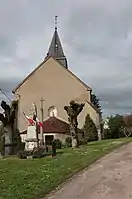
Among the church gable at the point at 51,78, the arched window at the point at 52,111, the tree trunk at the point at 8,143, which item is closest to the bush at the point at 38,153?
the tree trunk at the point at 8,143

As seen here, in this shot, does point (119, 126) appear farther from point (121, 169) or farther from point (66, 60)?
point (121, 169)

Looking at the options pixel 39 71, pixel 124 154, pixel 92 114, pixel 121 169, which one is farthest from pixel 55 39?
pixel 121 169

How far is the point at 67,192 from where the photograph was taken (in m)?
10.7

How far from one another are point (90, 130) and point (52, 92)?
322 inches

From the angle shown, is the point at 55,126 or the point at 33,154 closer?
the point at 33,154

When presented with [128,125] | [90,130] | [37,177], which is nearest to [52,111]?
[90,130]

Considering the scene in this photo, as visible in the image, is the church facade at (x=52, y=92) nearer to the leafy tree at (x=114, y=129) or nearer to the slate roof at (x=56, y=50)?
the leafy tree at (x=114, y=129)

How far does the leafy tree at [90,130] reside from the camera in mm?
43500

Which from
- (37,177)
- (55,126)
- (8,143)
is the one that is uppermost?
(55,126)

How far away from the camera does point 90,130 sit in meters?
44.2

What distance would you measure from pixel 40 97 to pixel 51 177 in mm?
35765

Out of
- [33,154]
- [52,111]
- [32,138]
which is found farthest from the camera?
[52,111]

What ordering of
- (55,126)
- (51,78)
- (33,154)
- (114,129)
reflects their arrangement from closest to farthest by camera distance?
(33,154), (55,126), (114,129), (51,78)

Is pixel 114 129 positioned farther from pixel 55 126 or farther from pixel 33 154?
pixel 33 154
